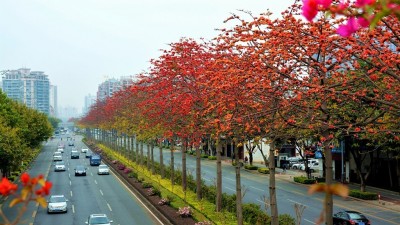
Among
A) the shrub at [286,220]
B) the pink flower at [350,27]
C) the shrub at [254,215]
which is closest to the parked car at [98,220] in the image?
the shrub at [254,215]

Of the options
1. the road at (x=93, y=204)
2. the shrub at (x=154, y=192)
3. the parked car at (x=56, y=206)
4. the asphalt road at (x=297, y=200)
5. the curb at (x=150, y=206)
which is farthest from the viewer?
the shrub at (x=154, y=192)

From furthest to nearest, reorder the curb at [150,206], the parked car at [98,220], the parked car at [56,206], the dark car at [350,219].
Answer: the parked car at [56,206] < the curb at [150,206] < the dark car at [350,219] < the parked car at [98,220]

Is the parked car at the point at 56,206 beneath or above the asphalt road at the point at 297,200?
above

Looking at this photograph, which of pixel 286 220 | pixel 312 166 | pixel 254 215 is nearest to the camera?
pixel 286 220

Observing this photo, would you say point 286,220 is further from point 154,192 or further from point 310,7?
point 310,7

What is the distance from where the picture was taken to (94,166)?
68062 millimetres

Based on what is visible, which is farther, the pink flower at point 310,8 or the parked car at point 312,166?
the parked car at point 312,166

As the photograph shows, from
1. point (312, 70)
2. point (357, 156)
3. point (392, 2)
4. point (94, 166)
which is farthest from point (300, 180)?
point (392, 2)

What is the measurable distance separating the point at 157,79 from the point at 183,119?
367 centimetres

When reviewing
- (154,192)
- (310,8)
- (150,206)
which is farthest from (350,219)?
(310,8)

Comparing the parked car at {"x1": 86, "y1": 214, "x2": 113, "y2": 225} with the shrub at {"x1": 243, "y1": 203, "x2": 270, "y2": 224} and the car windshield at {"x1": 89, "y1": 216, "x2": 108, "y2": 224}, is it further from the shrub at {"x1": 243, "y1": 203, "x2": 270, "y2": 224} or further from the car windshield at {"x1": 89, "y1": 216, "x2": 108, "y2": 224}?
the shrub at {"x1": 243, "y1": 203, "x2": 270, "y2": 224}

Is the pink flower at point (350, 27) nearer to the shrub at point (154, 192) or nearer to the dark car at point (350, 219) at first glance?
the dark car at point (350, 219)

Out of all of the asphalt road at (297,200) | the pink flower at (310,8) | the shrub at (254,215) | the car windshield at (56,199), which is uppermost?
the pink flower at (310,8)

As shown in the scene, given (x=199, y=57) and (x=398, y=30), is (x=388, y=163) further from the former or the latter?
(x=398, y=30)
